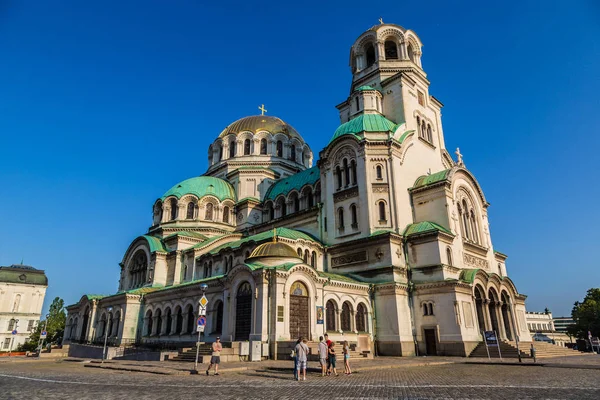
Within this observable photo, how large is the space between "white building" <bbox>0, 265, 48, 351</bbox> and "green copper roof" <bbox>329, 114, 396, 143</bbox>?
61314 millimetres

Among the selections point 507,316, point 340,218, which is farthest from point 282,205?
point 507,316

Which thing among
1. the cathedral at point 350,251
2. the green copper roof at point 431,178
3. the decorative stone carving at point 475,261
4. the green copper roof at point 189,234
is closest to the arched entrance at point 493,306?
the cathedral at point 350,251

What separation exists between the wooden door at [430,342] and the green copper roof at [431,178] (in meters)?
11.1

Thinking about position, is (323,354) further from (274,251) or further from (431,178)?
(431,178)

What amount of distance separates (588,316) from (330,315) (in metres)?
44.4

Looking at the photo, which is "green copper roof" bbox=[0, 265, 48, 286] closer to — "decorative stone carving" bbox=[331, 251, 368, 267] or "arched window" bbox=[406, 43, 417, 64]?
"decorative stone carving" bbox=[331, 251, 368, 267]

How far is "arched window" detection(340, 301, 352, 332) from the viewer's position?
90.2 feet

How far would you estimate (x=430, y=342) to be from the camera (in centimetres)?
2711

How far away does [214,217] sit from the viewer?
44344 millimetres

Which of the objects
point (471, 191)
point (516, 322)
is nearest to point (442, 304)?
point (516, 322)

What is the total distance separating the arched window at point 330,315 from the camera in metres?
26.5

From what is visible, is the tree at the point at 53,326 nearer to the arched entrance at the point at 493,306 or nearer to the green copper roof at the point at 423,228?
the green copper roof at the point at 423,228

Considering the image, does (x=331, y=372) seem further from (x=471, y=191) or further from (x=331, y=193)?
(x=471, y=191)

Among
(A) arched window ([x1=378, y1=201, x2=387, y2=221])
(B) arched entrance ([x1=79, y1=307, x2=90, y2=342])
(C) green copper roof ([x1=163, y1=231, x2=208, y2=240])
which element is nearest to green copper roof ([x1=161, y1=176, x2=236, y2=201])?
(C) green copper roof ([x1=163, y1=231, x2=208, y2=240])
